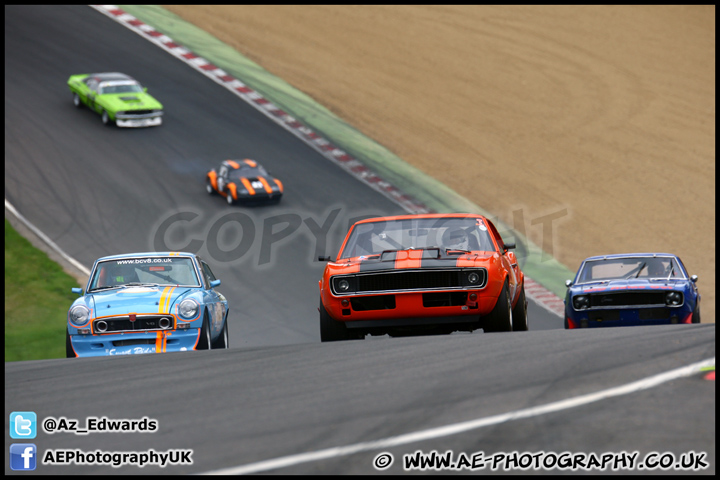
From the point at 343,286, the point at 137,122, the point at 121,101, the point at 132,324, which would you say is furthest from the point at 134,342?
the point at 137,122

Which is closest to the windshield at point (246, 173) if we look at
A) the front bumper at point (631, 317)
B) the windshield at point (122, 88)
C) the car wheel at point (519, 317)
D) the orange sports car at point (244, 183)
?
the orange sports car at point (244, 183)

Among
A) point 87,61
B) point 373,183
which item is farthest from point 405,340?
point 87,61

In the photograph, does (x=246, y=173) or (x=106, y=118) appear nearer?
(x=246, y=173)

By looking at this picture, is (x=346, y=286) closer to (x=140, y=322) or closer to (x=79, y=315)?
(x=140, y=322)

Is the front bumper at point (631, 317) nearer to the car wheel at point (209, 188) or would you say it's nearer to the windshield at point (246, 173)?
the windshield at point (246, 173)

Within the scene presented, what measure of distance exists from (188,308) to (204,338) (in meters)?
0.42

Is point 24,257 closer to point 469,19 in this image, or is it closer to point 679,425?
point 679,425

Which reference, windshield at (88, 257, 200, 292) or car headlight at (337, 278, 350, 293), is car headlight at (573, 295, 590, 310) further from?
windshield at (88, 257, 200, 292)

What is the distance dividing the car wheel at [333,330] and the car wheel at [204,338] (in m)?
1.56

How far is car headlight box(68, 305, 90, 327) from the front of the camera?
1139 centimetres

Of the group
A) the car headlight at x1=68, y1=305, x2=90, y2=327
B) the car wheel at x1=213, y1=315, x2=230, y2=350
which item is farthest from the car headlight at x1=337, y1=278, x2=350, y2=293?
the car headlight at x1=68, y1=305, x2=90, y2=327

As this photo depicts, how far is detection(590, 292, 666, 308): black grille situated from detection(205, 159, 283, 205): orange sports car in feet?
45.0

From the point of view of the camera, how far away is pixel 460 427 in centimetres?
608

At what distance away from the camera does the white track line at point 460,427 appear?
5617mm
